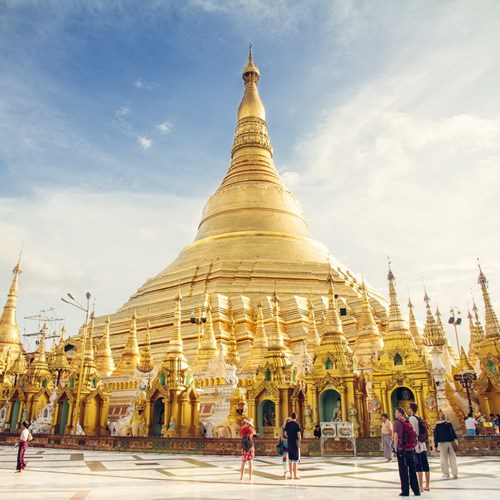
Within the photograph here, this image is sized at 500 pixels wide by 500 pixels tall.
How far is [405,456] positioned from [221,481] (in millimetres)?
3204

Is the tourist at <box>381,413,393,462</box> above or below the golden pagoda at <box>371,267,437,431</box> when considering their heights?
below

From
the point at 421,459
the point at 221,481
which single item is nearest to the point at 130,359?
the point at 221,481

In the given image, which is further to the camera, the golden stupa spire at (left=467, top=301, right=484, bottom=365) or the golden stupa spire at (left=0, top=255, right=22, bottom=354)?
the golden stupa spire at (left=0, top=255, right=22, bottom=354)

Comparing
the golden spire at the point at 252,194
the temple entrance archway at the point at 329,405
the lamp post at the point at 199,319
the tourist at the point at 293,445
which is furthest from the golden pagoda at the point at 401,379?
the golden spire at the point at 252,194

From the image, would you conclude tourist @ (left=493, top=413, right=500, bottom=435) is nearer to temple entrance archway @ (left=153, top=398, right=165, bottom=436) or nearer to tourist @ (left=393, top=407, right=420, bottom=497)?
tourist @ (left=393, top=407, right=420, bottom=497)

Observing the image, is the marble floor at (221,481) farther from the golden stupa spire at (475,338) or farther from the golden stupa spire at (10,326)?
the golden stupa spire at (10,326)

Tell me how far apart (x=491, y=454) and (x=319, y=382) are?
18.7 feet

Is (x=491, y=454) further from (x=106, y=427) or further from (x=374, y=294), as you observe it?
(x=374, y=294)

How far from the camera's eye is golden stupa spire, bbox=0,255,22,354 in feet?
114

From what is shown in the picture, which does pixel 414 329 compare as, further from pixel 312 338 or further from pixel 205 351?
pixel 205 351

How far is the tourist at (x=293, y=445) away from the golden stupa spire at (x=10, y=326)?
3193 centimetres

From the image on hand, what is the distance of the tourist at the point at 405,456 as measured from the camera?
20.0 ft

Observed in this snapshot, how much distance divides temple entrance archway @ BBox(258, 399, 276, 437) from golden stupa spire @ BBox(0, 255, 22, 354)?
24.5m

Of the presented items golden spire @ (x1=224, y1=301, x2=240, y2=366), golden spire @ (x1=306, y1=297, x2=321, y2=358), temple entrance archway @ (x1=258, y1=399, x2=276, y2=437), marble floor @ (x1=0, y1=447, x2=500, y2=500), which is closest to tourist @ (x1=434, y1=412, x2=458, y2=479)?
marble floor @ (x1=0, y1=447, x2=500, y2=500)
